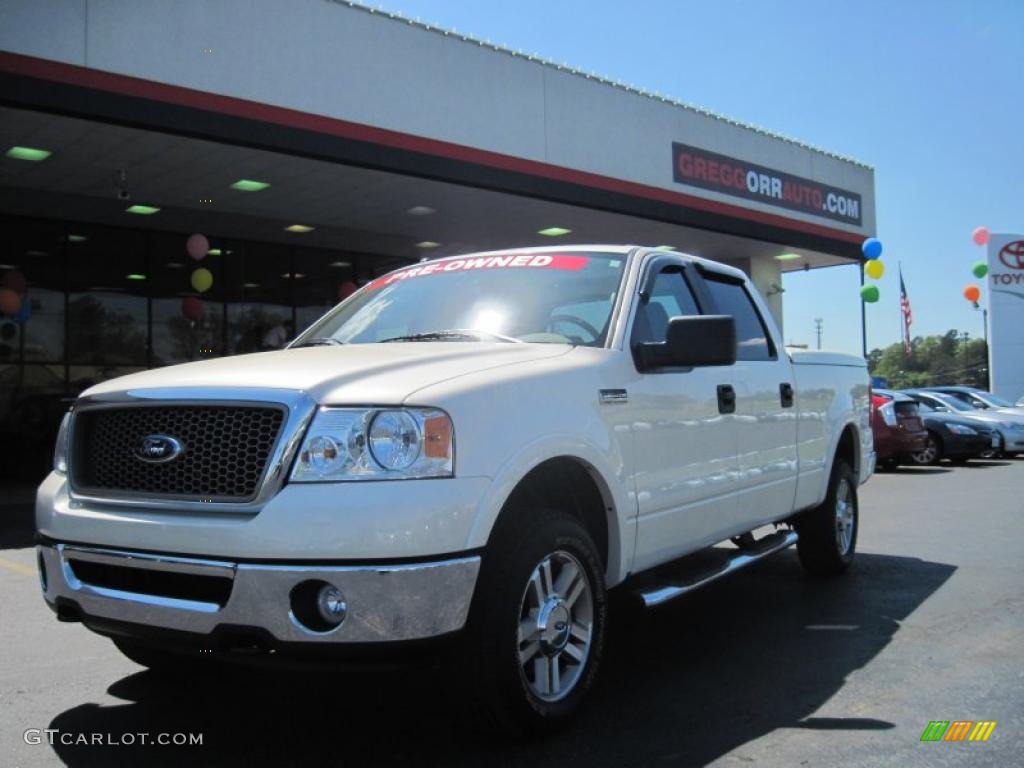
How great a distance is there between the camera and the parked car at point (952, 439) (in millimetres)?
17516

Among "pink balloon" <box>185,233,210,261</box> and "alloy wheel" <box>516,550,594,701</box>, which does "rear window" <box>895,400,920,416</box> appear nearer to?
"pink balloon" <box>185,233,210,261</box>

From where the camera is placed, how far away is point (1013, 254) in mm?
33938

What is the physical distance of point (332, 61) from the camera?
12.1 meters

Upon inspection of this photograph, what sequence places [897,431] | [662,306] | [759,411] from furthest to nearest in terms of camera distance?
[897,431] → [759,411] → [662,306]

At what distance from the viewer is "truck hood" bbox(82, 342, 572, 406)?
317cm

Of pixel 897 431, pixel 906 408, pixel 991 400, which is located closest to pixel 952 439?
pixel 906 408

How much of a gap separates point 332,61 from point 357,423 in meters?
10.2

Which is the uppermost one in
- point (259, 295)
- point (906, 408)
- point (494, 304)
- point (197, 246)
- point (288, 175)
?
point (288, 175)

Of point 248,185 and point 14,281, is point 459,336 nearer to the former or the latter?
point 248,185

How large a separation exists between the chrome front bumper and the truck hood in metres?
0.56

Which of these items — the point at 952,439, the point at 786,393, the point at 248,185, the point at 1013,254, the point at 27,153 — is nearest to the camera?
the point at 786,393

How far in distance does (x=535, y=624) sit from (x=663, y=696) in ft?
2.99

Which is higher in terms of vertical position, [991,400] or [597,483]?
[991,400]

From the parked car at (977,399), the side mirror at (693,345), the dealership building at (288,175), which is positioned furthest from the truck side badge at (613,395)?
the parked car at (977,399)
